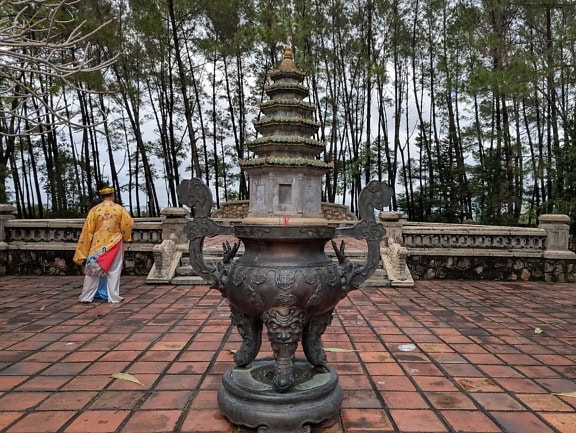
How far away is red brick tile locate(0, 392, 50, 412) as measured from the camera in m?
2.61

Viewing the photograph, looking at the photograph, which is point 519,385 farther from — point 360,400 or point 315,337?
point 315,337

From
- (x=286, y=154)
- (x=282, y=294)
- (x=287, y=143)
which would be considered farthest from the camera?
(x=286, y=154)

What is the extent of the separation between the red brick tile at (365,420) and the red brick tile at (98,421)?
1360 mm

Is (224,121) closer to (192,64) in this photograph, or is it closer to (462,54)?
(192,64)

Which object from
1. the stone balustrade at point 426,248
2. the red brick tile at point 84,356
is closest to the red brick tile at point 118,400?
the red brick tile at point 84,356

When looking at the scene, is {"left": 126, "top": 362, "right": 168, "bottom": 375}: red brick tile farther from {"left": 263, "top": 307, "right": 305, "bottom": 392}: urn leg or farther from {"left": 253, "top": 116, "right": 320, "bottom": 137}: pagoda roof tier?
{"left": 253, "top": 116, "right": 320, "bottom": 137}: pagoda roof tier

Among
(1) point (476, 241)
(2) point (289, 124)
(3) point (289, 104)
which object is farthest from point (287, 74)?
(1) point (476, 241)

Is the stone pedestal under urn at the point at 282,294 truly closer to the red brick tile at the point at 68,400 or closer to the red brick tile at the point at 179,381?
the red brick tile at the point at 179,381

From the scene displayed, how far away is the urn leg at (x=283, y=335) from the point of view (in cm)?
233

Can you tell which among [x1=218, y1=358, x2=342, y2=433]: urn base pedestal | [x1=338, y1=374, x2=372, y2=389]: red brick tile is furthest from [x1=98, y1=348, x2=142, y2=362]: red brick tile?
[x1=338, y1=374, x2=372, y2=389]: red brick tile

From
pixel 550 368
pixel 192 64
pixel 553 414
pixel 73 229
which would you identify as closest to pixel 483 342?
pixel 550 368

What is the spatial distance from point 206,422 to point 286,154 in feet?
33.6

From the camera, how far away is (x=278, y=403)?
7.70 feet

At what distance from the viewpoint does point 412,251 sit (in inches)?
309
